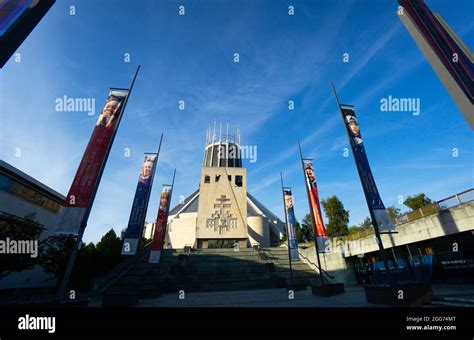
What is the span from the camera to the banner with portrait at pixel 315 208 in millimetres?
13547

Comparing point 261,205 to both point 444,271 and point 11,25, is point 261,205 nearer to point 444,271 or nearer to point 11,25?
point 444,271

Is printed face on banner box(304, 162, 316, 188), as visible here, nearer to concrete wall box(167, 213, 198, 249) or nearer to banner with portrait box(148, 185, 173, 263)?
banner with portrait box(148, 185, 173, 263)

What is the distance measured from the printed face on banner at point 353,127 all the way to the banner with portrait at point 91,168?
10.2m

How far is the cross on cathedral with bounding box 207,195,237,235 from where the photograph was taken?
1310 inches

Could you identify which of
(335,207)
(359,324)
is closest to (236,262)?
(359,324)

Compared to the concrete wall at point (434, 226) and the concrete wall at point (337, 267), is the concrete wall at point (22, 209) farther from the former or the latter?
the concrete wall at point (434, 226)

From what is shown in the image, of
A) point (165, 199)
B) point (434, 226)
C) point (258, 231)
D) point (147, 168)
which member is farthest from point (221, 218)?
point (434, 226)

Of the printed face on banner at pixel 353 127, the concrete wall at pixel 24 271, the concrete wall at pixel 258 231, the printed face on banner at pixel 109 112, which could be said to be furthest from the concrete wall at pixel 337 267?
the concrete wall at pixel 24 271

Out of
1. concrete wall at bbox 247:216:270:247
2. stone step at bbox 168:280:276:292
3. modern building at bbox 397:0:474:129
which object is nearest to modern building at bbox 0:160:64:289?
stone step at bbox 168:280:276:292

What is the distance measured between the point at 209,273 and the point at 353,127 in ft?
55.1

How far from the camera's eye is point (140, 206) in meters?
14.9

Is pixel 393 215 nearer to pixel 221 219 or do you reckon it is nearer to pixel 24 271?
pixel 221 219

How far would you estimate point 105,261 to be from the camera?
65.8 ft

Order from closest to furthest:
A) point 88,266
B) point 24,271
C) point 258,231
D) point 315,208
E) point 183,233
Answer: point 315,208 → point 88,266 → point 24,271 → point 258,231 → point 183,233
